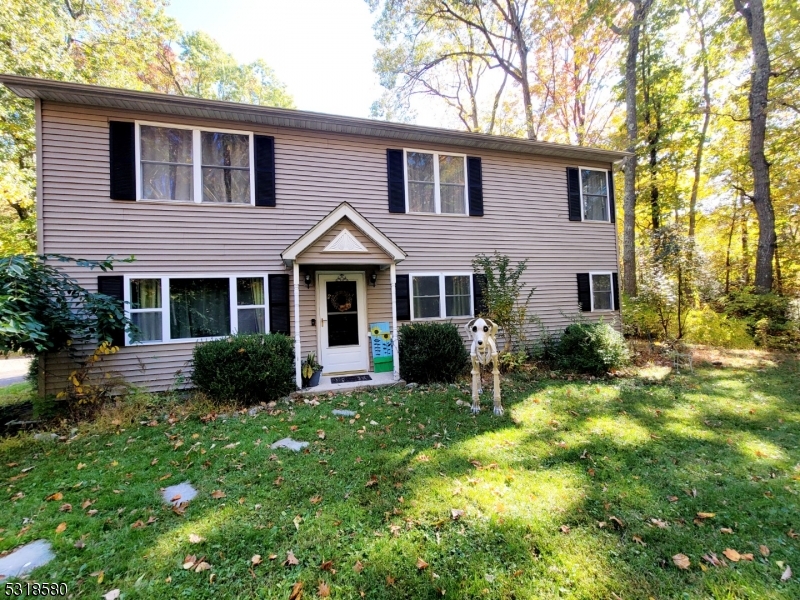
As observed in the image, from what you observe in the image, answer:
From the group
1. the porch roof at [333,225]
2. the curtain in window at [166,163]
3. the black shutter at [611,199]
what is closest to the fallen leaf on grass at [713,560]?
the porch roof at [333,225]

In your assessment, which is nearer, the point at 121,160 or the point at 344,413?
the point at 344,413

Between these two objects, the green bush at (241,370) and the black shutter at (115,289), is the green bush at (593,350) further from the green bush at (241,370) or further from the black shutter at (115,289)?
the black shutter at (115,289)

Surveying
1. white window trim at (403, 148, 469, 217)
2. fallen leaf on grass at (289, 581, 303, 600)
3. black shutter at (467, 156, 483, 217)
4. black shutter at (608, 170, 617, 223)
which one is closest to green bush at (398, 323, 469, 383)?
white window trim at (403, 148, 469, 217)

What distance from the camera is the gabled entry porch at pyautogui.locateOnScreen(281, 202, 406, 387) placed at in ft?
21.1

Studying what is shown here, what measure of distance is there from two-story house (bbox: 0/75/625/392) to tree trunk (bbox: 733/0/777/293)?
5523mm

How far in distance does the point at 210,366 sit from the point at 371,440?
316cm

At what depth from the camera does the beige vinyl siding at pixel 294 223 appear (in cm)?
596

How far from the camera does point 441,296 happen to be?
8250 mm

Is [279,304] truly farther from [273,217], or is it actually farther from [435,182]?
[435,182]

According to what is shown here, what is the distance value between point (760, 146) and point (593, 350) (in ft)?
31.2

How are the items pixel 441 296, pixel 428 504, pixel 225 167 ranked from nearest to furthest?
pixel 428 504 → pixel 225 167 → pixel 441 296

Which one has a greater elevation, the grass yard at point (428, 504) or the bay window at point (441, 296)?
the bay window at point (441, 296)

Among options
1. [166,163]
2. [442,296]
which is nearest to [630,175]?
[442,296]

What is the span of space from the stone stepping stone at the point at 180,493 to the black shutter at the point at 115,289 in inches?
157
